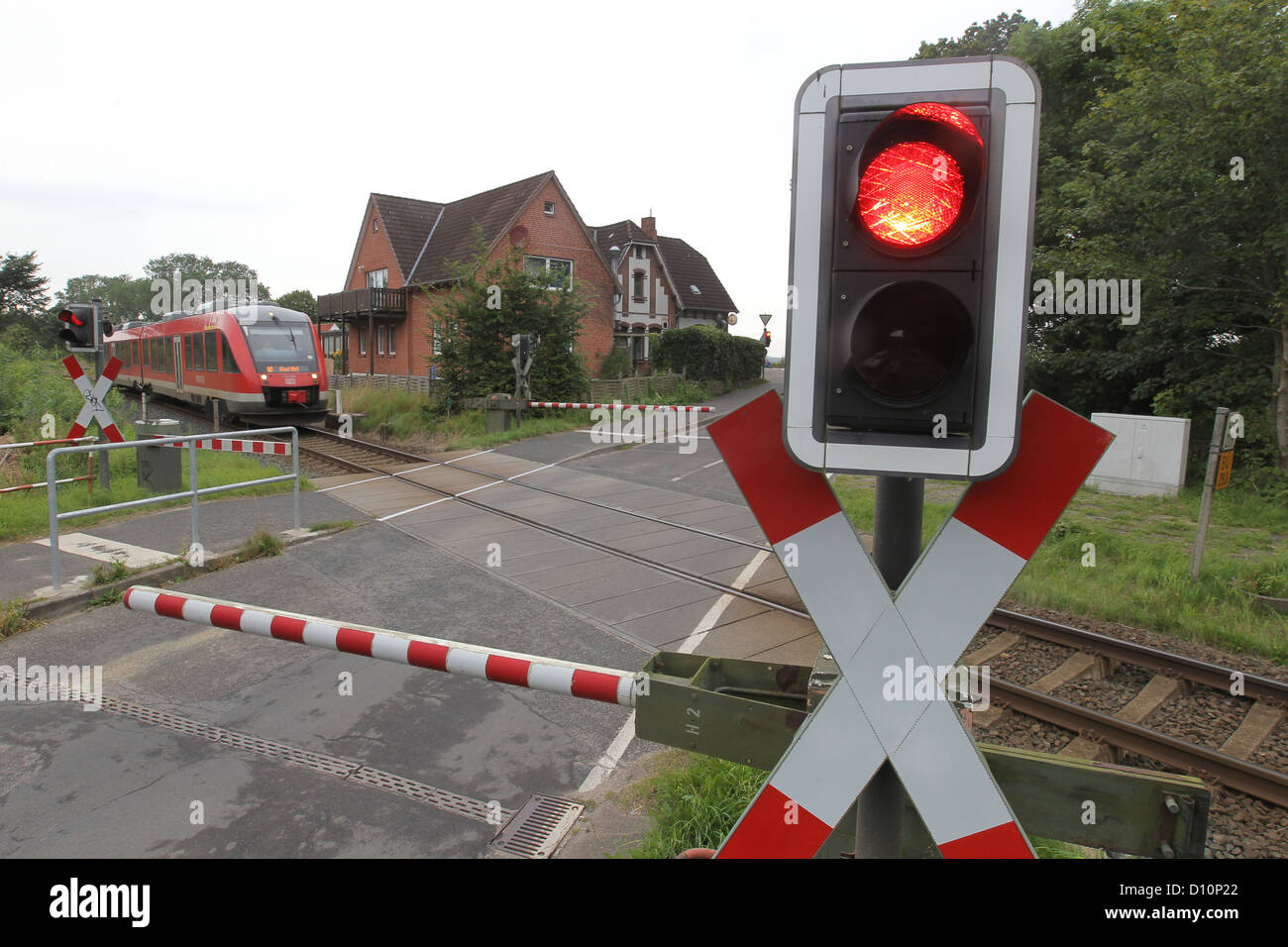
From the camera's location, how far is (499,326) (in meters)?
23.2

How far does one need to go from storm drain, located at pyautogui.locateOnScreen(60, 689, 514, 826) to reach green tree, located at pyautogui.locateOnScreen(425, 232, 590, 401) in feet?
60.8

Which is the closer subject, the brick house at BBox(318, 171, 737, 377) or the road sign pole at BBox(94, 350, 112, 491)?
the road sign pole at BBox(94, 350, 112, 491)

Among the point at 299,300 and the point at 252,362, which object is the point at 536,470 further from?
the point at 299,300

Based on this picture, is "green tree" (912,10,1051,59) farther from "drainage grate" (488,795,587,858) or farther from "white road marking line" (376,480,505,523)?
"drainage grate" (488,795,587,858)

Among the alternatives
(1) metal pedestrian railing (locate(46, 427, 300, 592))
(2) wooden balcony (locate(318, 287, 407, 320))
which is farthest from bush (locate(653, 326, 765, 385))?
(1) metal pedestrian railing (locate(46, 427, 300, 592))

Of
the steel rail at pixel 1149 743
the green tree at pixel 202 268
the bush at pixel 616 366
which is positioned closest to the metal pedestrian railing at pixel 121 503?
the steel rail at pixel 1149 743

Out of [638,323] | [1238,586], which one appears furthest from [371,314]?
[1238,586]

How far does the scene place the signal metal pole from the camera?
1797mm

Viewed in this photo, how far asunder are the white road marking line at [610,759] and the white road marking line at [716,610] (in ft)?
2.27

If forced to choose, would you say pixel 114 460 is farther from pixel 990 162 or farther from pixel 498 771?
pixel 990 162

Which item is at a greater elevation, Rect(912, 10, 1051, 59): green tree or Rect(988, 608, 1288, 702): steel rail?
Rect(912, 10, 1051, 59): green tree

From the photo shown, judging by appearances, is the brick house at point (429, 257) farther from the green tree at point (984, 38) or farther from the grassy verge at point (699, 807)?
the grassy verge at point (699, 807)

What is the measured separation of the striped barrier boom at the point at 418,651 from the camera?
277 cm

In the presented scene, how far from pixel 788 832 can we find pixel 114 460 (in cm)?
1426
